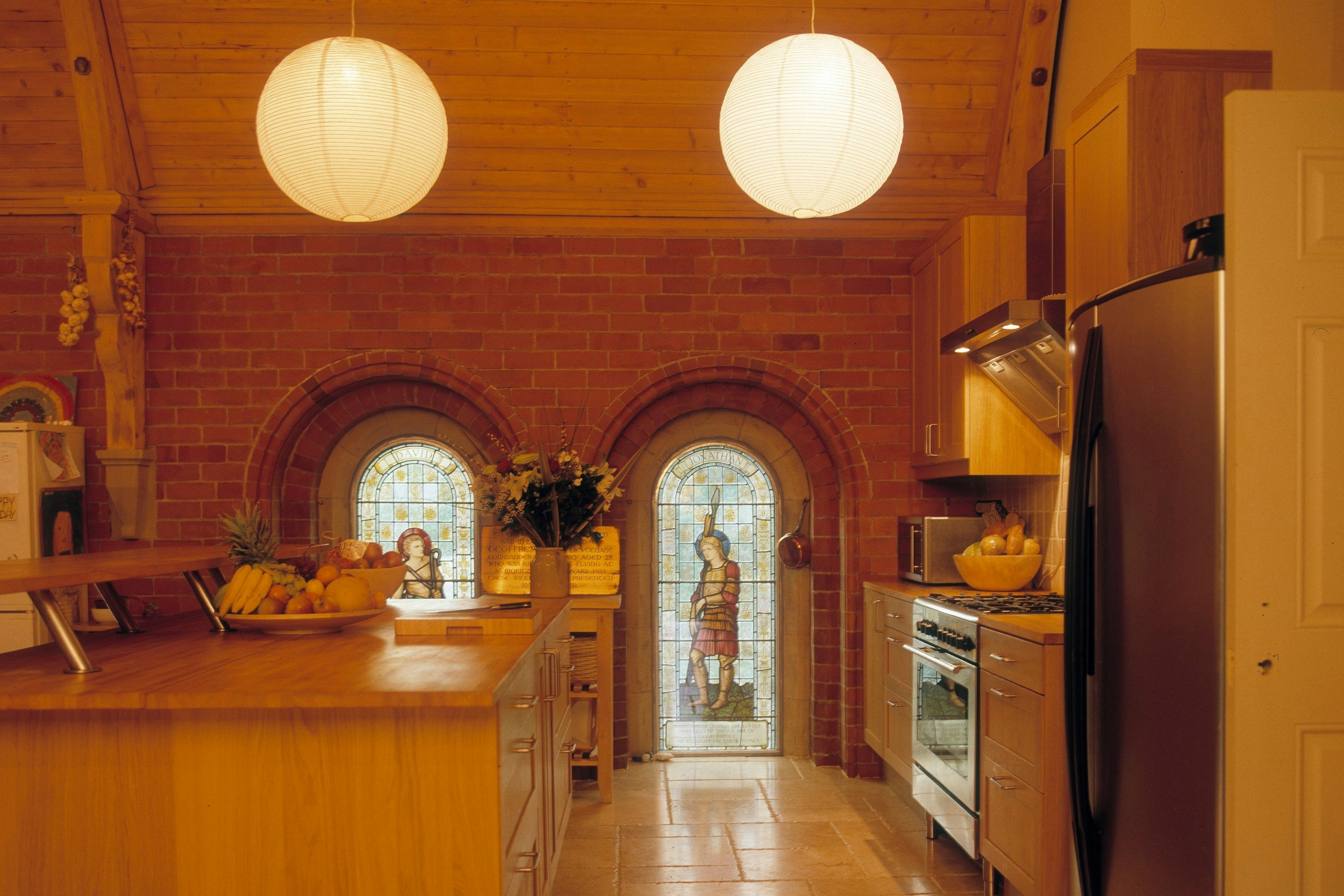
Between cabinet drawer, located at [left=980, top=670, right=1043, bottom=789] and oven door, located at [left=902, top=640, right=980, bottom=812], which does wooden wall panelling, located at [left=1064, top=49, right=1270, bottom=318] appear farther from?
oven door, located at [left=902, top=640, right=980, bottom=812]

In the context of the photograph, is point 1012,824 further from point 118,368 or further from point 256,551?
point 118,368

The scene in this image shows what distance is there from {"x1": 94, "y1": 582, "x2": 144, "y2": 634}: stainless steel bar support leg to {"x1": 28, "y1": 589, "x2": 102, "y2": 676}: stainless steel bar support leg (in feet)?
2.16

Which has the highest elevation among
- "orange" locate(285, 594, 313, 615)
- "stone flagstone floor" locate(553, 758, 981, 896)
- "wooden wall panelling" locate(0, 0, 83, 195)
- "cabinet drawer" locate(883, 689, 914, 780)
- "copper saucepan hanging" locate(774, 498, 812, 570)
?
"wooden wall panelling" locate(0, 0, 83, 195)

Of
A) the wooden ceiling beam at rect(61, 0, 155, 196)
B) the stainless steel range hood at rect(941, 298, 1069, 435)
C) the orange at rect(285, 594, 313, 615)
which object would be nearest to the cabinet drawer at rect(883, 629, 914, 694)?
the stainless steel range hood at rect(941, 298, 1069, 435)

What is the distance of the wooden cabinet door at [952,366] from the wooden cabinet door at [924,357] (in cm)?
4

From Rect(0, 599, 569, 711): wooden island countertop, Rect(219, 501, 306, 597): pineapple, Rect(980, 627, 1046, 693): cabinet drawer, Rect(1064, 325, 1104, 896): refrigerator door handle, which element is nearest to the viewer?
Rect(0, 599, 569, 711): wooden island countertop

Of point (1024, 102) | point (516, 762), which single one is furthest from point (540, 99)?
point (516, 762)

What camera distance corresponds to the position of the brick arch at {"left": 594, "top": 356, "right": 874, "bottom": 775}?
4.59m

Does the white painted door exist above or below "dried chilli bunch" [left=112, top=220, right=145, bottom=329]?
below

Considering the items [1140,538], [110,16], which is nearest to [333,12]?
[110,16]

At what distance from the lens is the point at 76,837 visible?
1786 mm

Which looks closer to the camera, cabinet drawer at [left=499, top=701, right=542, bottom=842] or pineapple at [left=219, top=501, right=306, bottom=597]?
cabinet drawer at [left=499, top=701, right=542, bottom=842]

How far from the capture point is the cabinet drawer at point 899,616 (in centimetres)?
387

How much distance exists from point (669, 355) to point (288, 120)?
8.06 ft
